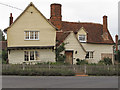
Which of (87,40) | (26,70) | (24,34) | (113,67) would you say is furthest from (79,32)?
(26,70)

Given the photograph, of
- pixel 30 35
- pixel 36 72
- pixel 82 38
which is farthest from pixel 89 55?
pixel 36 72

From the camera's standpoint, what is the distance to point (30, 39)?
2875 centimetres

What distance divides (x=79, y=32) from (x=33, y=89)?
854 inches

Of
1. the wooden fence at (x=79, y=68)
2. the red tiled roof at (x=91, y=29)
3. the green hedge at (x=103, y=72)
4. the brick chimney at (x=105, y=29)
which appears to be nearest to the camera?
the wooden fence at (x=79, y=68)

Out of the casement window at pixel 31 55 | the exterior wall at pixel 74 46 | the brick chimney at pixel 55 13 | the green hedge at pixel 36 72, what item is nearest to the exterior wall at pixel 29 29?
the casement window at pixel 31 55

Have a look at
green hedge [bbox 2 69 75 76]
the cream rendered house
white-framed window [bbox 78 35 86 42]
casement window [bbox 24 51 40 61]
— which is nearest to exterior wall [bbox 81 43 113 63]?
white-framed window [bbox 78 35 86 42]

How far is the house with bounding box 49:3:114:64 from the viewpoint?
30.4 m

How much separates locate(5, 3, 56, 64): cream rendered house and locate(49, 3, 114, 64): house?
2.16 meters

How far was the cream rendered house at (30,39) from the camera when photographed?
28.8m

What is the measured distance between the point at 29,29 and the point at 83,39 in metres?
9.17

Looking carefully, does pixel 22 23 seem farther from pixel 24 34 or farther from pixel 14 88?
pixel 14 88

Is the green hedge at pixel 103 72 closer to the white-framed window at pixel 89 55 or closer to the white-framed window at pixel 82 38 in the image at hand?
the white-framed window at pixel 82 38

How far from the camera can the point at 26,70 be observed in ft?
71.4

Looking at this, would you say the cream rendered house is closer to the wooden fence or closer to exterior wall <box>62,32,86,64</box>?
exterior wall <box>62,32,86,64</box>
